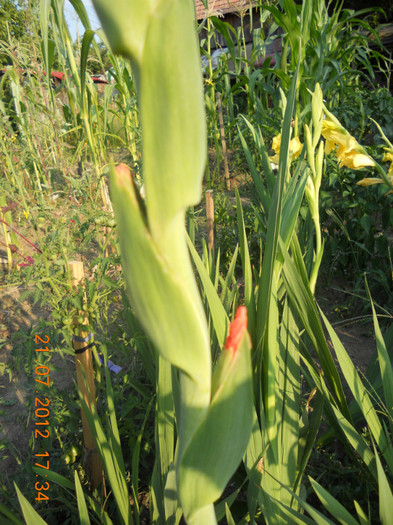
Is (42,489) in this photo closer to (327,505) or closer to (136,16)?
(327,505)

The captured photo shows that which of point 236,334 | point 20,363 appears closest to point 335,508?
point 236,334

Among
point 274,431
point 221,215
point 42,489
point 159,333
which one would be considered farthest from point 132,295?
point 221,215

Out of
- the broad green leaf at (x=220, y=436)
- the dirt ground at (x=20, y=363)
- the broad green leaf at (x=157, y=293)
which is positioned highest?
the broad green leaf at (x=157, y=293)

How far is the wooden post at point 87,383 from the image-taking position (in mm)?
1099

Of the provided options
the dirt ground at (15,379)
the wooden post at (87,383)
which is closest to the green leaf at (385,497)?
the wooden post at (87,383)

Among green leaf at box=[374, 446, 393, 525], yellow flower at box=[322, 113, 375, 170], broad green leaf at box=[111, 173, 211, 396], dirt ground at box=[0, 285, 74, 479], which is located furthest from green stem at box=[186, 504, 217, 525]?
yellow flower at box=[322, 113, 375, 170]

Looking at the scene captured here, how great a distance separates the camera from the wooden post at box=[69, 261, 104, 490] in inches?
43.3

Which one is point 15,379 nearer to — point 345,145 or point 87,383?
point 87,383

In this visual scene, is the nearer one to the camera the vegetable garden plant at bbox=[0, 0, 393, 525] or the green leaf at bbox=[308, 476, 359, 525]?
the vegetable garden plant at bbox=[0, 0, 393, 525]

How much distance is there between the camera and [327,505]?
0.74m

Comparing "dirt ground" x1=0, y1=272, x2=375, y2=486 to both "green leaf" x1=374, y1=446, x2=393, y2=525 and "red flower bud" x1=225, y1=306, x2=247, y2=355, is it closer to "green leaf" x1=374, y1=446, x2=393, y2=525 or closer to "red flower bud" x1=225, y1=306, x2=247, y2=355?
"green leaf" x1=374, y1=446, x2=393, y2=525

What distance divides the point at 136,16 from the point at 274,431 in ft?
2.74

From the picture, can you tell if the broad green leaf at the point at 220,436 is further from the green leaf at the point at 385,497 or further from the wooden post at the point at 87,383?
the wooden post at the point at 87,383

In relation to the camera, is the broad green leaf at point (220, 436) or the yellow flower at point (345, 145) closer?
the broad green leaf at point (220, 436)
